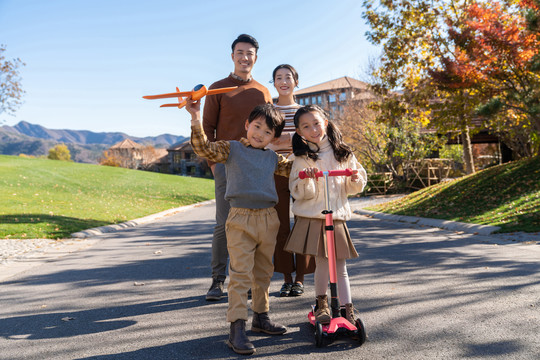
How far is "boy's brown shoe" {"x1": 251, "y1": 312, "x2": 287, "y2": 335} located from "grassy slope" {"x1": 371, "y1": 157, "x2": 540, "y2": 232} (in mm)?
6107

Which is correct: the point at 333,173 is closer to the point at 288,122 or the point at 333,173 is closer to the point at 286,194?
the point at 286,194

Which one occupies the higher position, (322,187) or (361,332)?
(322,187)

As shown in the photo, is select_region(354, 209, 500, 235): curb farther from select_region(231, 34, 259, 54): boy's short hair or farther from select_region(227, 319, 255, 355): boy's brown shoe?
select_region(227, 319, 255, 355): boy's brown shoe

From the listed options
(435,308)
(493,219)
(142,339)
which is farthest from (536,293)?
(493,219)

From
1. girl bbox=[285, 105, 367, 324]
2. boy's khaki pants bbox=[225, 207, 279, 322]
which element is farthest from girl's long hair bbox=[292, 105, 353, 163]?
boy's khaki pants bbox=[225, 207, 279, 322]

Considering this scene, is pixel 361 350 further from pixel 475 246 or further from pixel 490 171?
pixel 490 171

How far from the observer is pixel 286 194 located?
12.8 feet

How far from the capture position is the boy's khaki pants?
282 centimetres

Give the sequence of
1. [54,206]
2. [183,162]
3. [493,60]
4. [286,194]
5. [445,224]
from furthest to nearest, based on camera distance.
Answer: [183,162] → [54,206] → [493,60] → [445,224] → [286,194]

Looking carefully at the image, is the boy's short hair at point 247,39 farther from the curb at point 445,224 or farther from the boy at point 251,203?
the curb at point 445,224

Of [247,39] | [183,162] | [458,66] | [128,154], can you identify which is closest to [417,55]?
[458,66]

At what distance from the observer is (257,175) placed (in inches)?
120

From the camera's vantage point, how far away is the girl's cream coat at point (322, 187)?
3012 mm

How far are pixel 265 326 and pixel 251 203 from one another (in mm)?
891
